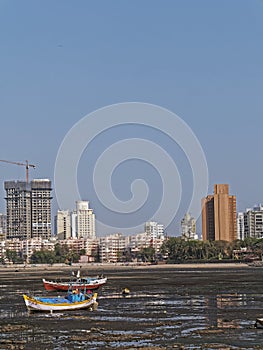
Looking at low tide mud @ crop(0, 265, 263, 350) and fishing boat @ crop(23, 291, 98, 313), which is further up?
fishing boat @ crop(23, 291, 98, 313)

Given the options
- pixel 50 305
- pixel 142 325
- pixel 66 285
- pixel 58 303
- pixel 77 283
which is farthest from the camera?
pixel 66 285

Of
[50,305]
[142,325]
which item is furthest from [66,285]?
[142,325]

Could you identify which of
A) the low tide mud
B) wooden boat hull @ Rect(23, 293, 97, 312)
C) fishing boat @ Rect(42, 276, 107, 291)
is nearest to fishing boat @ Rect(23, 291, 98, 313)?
wooden boat hull @ Rect(23, 293, 97, 312)

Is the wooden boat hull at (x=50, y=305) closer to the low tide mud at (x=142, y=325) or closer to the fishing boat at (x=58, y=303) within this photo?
the fishing boat at (x=58, y=303)

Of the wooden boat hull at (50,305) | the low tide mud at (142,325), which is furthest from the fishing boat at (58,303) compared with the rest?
the low tide mud at (142,325)

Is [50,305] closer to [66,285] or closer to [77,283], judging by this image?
[77,283]

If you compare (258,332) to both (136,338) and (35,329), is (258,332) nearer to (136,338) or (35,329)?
(136,338)

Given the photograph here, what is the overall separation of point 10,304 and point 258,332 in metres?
27.5

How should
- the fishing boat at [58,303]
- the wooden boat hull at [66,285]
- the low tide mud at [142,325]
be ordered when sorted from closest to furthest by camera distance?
the low tide mud at [142,325]
the fishing boat at [58,303]
the wooden boat hull at [66,285]

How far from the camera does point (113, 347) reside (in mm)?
34625

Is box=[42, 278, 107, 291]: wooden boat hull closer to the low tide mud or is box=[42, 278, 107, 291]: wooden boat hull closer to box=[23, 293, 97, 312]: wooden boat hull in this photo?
the low tide mud

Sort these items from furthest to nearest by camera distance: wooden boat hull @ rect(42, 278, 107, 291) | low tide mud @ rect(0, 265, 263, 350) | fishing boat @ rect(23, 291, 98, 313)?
1. wooden boat hull @ rect(42, 278, 107, 291)
2. fishing boat @ rect(23, 291, 98, 313)
3. low tide mud @ rect(0, 265, 263, 350)

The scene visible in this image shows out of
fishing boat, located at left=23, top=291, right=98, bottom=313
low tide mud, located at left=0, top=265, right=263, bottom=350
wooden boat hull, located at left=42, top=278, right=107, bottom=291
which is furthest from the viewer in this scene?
wooden boat hull, located at left=42, top=278, right=107, bottom=291

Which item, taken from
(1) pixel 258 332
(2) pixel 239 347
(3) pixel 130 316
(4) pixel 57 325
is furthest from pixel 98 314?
(2) pixel 239 347
